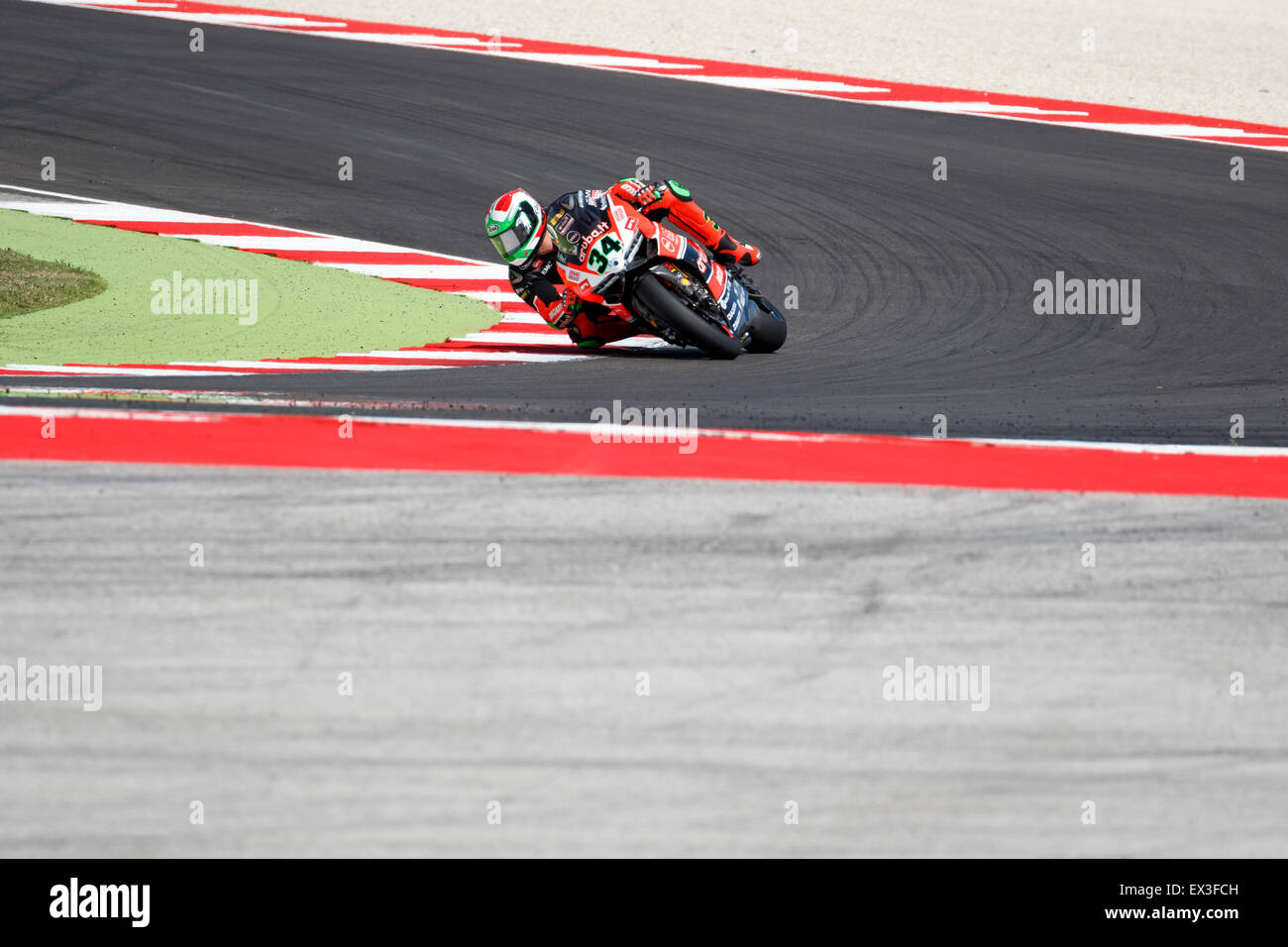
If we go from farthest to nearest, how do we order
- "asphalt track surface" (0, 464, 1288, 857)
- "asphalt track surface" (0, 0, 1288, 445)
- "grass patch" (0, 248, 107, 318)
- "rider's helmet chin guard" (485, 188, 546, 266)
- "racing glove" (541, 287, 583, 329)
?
"grass patch" (0, 248, 107, 318)
"racing glove" (541, 287, 583, 329)
"rider's helmet chin guard" (485, 188, 546, 266)
"asphalt track surface" (0, 0, 1288, 445)
"asphalt track surface" (0, 464, 1288, 857)

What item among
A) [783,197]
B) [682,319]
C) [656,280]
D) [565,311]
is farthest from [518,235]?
[783,197]

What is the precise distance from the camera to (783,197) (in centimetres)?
1128

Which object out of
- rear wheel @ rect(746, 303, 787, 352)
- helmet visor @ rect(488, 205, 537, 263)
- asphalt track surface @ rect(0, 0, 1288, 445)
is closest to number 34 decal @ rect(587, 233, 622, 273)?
helmet visor @ rect(488, 205, 537, 263)

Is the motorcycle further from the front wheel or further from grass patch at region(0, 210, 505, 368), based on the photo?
grass patch at region(0, 210, 505, 368)

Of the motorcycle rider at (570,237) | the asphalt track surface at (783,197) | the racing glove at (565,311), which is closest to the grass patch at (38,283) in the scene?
the asphalt track surface at (783,197)

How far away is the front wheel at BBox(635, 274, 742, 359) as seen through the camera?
24.5 feet

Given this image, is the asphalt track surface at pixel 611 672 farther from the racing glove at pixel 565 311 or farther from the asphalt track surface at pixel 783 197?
the racing glove at pixel 565 311

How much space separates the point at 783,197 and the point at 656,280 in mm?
4085

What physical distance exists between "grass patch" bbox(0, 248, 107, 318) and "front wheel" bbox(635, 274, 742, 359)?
3.88 meters

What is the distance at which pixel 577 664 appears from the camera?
2828 mm

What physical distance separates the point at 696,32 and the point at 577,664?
13864 millimetres

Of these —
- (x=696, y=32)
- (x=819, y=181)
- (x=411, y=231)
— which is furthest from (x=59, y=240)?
(x=696, y=32)

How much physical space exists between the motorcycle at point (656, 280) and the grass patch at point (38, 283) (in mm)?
3446
